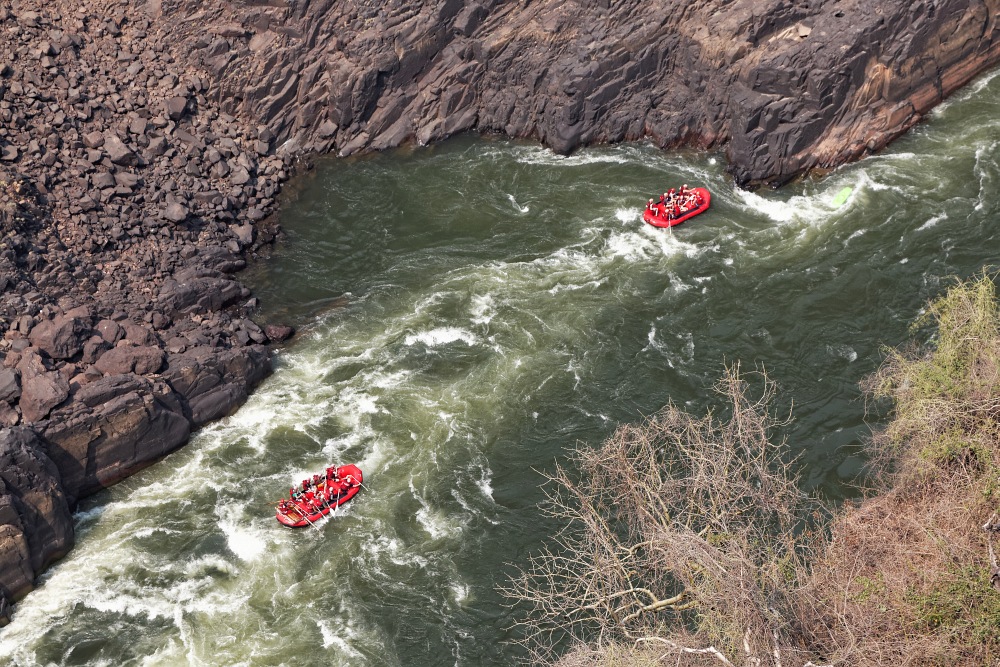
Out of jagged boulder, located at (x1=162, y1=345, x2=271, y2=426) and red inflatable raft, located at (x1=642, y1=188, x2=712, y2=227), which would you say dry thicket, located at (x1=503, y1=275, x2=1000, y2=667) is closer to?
jagged boulder, located at (x1=162, y1=345, x2=271, y2=426)

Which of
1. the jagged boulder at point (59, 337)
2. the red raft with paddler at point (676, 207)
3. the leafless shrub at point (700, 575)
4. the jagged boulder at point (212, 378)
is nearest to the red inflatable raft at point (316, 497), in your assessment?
the jagged boulder at point (212, 378)

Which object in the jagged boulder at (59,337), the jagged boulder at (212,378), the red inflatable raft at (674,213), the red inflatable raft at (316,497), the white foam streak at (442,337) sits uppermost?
the jagged boulder at (59,337)

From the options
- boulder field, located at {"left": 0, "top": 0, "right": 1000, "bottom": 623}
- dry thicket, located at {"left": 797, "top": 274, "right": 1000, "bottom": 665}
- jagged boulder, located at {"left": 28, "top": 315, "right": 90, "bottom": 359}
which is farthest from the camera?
jagged boulder, located at {"left": 28, "top": 315, "right": 90, "bottom": 359}

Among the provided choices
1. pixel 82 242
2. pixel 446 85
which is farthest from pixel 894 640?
pixel 446 85

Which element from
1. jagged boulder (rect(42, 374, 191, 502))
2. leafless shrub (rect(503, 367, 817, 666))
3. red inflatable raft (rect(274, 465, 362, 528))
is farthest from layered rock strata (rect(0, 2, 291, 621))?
leafless shrub (rect(503, 367, 817, 666))

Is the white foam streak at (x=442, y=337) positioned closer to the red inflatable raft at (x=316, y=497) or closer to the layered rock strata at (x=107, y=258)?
the layered rock strata at (x=107, y=258)

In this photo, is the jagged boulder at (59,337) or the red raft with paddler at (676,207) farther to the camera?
the red raft with paddler at (676,207)
